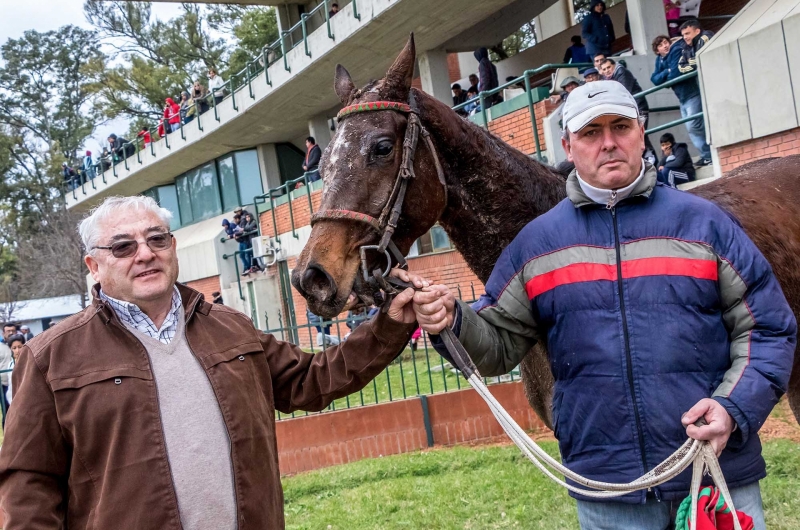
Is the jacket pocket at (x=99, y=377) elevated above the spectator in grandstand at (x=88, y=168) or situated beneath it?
situated beneath

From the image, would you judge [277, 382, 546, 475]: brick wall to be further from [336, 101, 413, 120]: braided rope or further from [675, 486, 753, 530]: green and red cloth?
[675, 486, 753, 530]: green and red cloth

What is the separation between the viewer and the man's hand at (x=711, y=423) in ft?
7.01

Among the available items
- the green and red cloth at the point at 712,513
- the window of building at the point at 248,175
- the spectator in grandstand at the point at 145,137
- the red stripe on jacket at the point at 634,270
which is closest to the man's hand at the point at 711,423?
the green and red cloth at the point at 712,513

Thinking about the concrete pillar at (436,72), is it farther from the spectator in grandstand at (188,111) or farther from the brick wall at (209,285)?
the brick wall at (209,285)

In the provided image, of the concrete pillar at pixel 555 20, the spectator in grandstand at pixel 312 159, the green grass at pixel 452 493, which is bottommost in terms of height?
the green grass at pixel 452 493

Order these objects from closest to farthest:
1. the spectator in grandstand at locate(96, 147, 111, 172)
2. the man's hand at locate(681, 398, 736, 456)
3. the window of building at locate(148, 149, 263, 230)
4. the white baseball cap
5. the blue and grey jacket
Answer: the man's hand at locate(681, 398, 736, 456), the blue and grey jacket, the white baseball cap, the window of building at locate(148, 149, 263, 230), the spectator in grandstand at locate(96, 147, 111, 172)

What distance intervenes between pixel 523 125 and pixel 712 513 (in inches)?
441

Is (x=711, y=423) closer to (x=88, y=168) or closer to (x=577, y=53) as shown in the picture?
(x=577, y=53)

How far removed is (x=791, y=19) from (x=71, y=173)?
131 ft

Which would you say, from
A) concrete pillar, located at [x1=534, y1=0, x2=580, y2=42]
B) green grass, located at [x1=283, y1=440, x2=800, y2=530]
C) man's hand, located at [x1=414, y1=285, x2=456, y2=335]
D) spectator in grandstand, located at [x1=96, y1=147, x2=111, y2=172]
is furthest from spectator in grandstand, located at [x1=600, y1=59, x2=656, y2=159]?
spectator in grandstand, located at [x1=96, y1=147, x2=111, y2=172]

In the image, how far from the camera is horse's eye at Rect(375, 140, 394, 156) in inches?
117

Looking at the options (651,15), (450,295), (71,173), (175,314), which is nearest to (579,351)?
(450,295)

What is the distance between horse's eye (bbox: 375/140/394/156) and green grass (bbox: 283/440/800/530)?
131 inches

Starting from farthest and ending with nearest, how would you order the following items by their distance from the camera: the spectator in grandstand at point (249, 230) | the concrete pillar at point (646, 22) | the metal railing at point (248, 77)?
the spectator in grandstand at point (249, 230) → the metal railing at point (248, 77) → the concrete pillar at point (646, 22)
